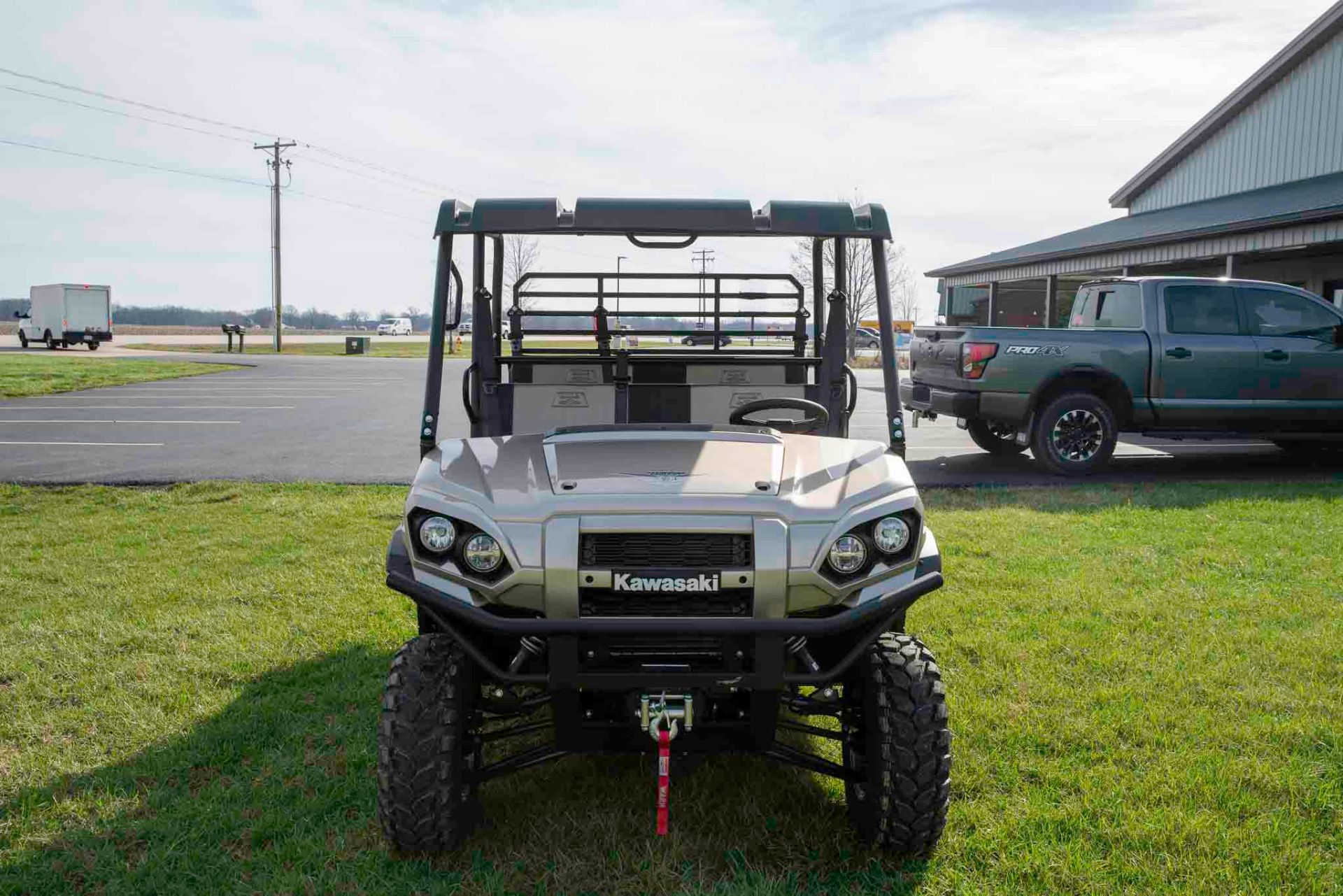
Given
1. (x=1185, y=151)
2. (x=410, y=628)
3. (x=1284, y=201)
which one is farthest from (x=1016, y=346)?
(x=1185, y=151)

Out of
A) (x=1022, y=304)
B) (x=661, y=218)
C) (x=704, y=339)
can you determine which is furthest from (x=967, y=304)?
(x=661, y=218)

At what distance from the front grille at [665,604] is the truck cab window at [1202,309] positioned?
933cm

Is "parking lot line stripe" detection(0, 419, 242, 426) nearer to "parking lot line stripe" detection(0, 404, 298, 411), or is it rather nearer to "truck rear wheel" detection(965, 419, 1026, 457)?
"parking lot line stripe" detection(0, 404, 298, 411)

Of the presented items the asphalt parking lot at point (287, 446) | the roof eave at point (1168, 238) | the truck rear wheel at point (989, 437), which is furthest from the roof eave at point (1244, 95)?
the truck rear wheel at point (989, 437)

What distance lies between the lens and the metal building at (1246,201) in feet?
55.4

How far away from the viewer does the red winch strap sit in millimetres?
3025

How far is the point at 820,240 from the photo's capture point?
536 cm

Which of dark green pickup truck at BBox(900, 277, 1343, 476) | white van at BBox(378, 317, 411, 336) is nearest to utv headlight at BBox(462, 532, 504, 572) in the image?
dark green pickup truck at BBox(900, 277, 1343, 476)

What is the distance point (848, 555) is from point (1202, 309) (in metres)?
9.41

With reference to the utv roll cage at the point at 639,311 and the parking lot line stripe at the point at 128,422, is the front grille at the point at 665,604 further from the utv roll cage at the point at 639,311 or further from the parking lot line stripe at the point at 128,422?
the parking lot line stripe at the point at 128,422

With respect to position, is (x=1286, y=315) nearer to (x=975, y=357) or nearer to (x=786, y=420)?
→ (x=975, y=357)

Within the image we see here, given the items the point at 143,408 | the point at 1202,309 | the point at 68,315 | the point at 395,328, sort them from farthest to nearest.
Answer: the point at 395,328 → the point at 68,315 → the point at 143,408 → the point at 1202,309

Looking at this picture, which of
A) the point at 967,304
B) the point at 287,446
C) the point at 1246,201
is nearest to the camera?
the point at 287,446

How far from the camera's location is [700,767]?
13.2 ft
